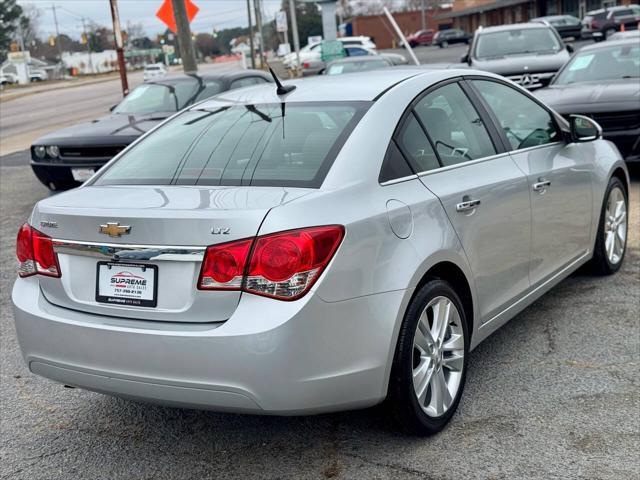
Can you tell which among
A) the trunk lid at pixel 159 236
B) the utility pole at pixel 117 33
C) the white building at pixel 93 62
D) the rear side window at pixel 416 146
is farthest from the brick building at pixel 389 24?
the trunk lid at pixel 159 236

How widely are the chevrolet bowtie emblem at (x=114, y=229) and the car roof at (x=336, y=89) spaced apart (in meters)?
1.28

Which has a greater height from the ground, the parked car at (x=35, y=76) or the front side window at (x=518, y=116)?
the front side window at (x=518, y=116)

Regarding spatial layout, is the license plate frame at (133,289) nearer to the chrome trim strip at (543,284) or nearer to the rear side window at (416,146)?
the rear side window at (416,146)

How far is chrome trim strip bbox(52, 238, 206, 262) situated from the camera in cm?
315

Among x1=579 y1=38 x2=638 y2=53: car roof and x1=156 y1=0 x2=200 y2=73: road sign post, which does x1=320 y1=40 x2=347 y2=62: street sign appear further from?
x1=579 y1=38 x2=638 y2=53: car roof

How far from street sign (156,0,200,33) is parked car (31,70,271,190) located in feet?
23.4

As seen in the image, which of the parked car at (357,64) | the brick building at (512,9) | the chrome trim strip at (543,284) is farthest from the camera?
the brick building at (512,9)

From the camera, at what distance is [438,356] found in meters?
3.73

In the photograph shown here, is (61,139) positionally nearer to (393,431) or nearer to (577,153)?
(577,153)

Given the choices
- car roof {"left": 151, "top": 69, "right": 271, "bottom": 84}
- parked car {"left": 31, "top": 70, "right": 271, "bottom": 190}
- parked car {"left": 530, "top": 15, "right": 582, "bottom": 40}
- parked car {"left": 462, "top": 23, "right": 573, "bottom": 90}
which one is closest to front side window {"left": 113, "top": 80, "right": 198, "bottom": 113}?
parked car {"left": 31, "top": 70, "right": 271, "bottom": 190}

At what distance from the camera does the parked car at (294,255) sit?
310 centimetres

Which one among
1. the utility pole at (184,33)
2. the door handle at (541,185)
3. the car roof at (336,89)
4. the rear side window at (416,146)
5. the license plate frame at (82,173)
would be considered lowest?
the license plate frame at (82,173)

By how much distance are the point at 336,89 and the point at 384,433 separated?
172 cm

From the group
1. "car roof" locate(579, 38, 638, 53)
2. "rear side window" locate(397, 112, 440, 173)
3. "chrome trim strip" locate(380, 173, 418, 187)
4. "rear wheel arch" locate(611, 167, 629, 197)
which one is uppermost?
"car roof" locate(579, 38, 638, 53)
